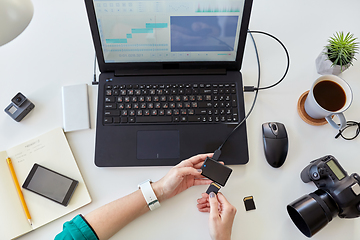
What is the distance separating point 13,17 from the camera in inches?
20.3

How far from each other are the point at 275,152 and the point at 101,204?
0.55 metres

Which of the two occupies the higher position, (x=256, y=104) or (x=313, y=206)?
(x=256, y=104)

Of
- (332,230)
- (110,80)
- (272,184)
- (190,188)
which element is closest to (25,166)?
(110,80)

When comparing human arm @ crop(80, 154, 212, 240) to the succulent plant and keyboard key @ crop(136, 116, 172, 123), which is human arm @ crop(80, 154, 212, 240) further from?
the succulent plant

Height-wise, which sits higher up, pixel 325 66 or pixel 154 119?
pixel 325 66

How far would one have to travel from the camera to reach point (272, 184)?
751 mm

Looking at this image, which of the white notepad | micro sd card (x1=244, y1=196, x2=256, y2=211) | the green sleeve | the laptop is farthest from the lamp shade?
micro sd card (x1=244, y1=196, x2=256, y2=211)

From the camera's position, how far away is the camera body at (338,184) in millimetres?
645

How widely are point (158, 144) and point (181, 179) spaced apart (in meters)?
0.14

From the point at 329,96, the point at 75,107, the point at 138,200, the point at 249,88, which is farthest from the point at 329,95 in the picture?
the point at 75,107

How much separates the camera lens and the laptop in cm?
19

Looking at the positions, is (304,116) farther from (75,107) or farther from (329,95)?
(75,107)

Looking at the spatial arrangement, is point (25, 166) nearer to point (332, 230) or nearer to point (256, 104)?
point (256, 104)

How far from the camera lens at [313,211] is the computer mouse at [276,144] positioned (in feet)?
0.40
